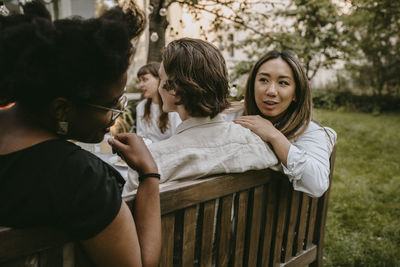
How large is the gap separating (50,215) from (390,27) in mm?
13845

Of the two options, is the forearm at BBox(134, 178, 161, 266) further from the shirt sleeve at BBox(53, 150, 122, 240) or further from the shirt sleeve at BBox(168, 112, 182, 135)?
the shirt sleeve at BBox(168, 112, 182, 135)

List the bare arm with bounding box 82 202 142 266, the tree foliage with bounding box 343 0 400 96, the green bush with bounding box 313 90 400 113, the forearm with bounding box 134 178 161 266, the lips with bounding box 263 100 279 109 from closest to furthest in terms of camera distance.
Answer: the bare arm with bounding box 82 202 142 266
the forearm with bounding box 134 178 161 266
the lips with bounding box 263 100 279 109
the tree foliage with bounding box 343 0 400 96
the green bush with bounding box 313 90 400 113

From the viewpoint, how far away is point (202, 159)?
1.46m

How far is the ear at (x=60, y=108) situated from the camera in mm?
895

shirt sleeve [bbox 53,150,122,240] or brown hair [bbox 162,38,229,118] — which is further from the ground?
brown hair [bbox 162,38,229,118]

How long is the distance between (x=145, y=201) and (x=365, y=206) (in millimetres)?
3618

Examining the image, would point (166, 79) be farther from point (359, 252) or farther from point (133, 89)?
point (133, 89)

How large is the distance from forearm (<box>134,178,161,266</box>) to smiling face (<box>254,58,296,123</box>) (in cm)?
122

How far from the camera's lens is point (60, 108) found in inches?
35.9

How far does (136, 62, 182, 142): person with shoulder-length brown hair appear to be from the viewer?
380 cm

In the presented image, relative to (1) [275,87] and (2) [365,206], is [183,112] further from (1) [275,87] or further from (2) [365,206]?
(2) [365,206]

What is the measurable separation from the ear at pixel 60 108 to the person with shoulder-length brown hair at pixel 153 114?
2.77 m

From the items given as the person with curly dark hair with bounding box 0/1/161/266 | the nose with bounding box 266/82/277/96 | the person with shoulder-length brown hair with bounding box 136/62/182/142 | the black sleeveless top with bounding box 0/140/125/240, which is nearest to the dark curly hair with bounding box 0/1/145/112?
the person with curly dark hair with bounding box 0/1/161/266

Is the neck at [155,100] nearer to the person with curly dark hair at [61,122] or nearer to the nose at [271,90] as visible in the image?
the nose at [271,90]
